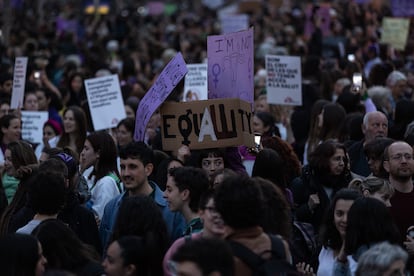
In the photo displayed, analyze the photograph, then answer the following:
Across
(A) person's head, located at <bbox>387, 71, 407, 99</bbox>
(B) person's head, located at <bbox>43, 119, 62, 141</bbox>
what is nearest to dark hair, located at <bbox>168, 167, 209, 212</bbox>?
(B) person's head, located at <bbox>43, 119, 62, 141</bbox>

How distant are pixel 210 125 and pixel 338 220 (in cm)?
187

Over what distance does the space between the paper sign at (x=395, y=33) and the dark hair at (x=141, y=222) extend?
14.7 metres

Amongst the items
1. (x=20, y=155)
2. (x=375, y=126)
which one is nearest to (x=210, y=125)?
(x=20, y=155)

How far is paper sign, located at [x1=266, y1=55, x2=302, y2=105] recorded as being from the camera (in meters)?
14.1

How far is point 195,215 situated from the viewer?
731 centimetres

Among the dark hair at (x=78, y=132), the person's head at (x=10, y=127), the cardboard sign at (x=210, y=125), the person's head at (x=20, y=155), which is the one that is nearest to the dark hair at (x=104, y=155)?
the person's head at (x=20, y=155)

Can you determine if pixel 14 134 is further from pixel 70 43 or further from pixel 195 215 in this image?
pixel 70 43

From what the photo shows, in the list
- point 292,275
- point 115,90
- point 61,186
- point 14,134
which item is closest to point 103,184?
point 61,186

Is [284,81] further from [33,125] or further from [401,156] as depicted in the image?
[401,156]

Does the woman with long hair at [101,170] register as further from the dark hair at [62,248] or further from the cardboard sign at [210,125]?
the dark hair at [62,248]

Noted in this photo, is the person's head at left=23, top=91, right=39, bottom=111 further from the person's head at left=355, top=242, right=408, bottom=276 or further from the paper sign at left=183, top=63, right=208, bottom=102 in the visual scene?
the person's head at left=355, top=242, right=408, bottom=276

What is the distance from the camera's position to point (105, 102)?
13703 millimetres

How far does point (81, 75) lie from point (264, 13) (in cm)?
2412

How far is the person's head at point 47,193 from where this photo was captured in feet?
23.5
